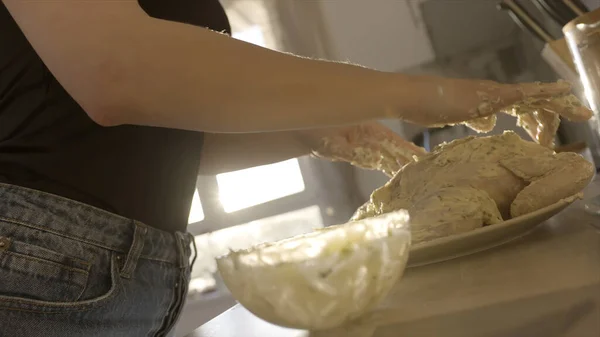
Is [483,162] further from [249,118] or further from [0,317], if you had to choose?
[0,317]

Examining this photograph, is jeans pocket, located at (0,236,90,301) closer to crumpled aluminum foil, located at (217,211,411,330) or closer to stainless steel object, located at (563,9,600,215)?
crumpled aluminum foil, located at (217,211,411,330)

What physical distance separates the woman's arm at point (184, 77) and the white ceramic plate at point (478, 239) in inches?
4.8

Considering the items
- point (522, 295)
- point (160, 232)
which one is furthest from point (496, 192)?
point (160, 232)

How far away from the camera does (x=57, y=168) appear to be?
56cm

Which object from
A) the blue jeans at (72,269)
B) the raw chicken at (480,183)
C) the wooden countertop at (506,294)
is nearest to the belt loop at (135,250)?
the blue jeans at (72,269)

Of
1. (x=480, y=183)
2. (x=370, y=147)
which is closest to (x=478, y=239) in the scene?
(x=480, y=183)

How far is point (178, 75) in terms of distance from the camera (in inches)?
16.7

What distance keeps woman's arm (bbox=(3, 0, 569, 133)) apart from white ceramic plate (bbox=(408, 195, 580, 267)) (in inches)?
4.8

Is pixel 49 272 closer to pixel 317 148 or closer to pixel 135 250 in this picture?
pixel 135 250

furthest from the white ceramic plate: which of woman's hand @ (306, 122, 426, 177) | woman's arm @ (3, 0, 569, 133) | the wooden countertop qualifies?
woman's hand @ (306, 122, 426, 177)

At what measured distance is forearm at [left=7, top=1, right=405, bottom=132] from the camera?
42cm

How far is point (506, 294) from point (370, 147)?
43 centimetres

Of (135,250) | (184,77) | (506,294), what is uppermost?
(184,77)

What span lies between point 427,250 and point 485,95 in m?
0.16
